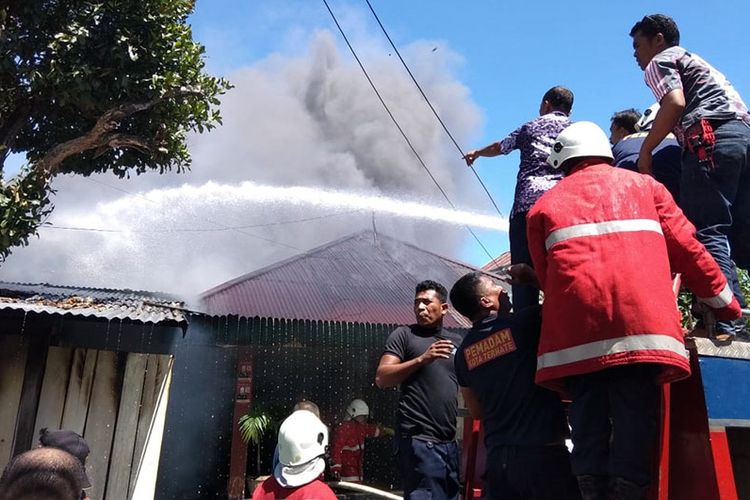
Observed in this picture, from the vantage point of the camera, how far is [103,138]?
27.9 ft

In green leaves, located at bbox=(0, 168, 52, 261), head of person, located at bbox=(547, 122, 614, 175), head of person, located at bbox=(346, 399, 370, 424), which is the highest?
green leaves, located at bbox=(0, 168, 52, 261)

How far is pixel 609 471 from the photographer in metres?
1.78

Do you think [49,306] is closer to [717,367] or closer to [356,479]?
[356,479]

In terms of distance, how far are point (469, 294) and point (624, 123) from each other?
1.94 meters

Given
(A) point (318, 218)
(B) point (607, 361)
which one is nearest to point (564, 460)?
(B) point (607, 361)

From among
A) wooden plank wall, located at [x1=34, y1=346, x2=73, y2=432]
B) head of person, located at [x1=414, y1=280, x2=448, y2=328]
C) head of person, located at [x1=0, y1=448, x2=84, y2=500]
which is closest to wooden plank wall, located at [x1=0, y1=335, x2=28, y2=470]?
wooden plank wall, located at [x1=34, y1=346, x2=73, y2=432]

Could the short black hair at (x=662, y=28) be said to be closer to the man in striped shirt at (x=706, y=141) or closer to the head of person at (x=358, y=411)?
the man in striped shirt at (x=706, y=141)

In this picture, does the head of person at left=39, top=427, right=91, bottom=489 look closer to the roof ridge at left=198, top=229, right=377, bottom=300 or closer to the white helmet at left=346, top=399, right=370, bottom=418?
the roof ridge at left=198, top=229, right=377, bottom=300

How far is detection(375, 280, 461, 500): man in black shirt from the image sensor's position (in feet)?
9.76

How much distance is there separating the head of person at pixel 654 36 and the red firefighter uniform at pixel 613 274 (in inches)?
47.6

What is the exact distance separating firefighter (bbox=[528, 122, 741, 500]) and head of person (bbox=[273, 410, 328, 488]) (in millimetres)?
1026

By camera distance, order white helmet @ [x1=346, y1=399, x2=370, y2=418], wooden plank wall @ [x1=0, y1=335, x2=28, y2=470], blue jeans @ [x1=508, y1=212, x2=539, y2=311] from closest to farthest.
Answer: blue jeans @ [x1=508, y1=212, x2=539, y2=311] → wooden plank wall @ [x1=0, y1=335, x2=28, y2=470] → white helmet @ [x1=346, y1=399, x2=370, y2=418]

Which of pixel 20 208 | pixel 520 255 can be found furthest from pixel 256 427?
pixel 520 255

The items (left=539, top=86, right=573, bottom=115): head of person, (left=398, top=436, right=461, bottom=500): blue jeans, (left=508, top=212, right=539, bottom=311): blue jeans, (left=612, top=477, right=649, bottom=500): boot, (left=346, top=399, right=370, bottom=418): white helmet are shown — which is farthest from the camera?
(left=346, top=399, right=370, bottom=418): white helmet
